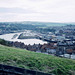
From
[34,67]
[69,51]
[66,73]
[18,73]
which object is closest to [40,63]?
[34,67]

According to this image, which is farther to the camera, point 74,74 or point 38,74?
point 74,74

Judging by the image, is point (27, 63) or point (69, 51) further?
point (69, 51)

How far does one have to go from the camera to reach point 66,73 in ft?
20.1

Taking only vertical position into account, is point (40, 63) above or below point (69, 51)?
above

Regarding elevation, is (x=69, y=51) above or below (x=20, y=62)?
below

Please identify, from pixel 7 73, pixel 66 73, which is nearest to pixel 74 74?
pixel 66 73

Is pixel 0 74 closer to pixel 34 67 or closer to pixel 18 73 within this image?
pixel 18 73

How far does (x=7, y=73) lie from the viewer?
17.2 ft

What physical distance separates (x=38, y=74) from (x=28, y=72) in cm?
39

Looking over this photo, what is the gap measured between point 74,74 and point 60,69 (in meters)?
0.65

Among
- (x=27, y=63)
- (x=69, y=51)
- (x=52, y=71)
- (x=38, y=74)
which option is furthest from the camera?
(x=69, y=51)

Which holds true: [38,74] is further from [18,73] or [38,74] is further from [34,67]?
[34,67]

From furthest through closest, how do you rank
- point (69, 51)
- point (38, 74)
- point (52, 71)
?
point (69, 51) → point (52, 71) → point (38, 74)

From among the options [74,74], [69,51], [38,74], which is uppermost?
[38,74]
